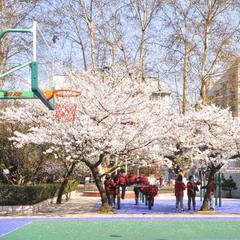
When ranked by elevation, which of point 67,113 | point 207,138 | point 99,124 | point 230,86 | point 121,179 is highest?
point 230,86

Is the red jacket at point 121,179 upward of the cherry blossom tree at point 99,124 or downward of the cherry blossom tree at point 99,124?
downward

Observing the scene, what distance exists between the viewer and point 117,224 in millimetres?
17859

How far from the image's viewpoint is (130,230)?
52.8 feet

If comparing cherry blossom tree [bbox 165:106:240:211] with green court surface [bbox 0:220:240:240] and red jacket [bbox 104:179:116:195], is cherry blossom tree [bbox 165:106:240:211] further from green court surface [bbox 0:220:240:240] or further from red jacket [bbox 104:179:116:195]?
green court surface [bbox 0:220:240:240]

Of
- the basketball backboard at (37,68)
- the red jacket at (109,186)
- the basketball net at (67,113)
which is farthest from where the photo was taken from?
the red jacket at (109,186)

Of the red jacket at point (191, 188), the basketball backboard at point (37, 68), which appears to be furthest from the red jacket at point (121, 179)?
the basketball backboard at point (37, 68)

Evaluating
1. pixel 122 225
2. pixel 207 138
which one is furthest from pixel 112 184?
pixel 122 225

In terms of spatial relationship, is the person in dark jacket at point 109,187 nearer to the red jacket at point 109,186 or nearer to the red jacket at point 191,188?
the red jacket at point 109,186

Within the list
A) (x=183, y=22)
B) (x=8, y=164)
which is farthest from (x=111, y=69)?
(x=8, y=164)

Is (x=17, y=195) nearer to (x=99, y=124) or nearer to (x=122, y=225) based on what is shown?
(x=99, y=124)

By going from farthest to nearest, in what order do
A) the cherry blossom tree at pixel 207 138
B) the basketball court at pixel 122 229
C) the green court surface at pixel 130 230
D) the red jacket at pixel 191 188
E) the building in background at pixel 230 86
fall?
the building in background at pixel 230 86 < the red jacket at pixel 191 188 < the cherry blossom tree at pixel 207 138 < the basketball court at pixel 122 229 < the green court surface at pixel 130 230

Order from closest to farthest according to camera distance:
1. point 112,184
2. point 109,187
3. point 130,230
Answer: point 130,230 < point 109,187 < point 112,184

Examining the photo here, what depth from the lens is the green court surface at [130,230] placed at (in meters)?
14.5

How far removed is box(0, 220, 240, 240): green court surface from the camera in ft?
47.7
